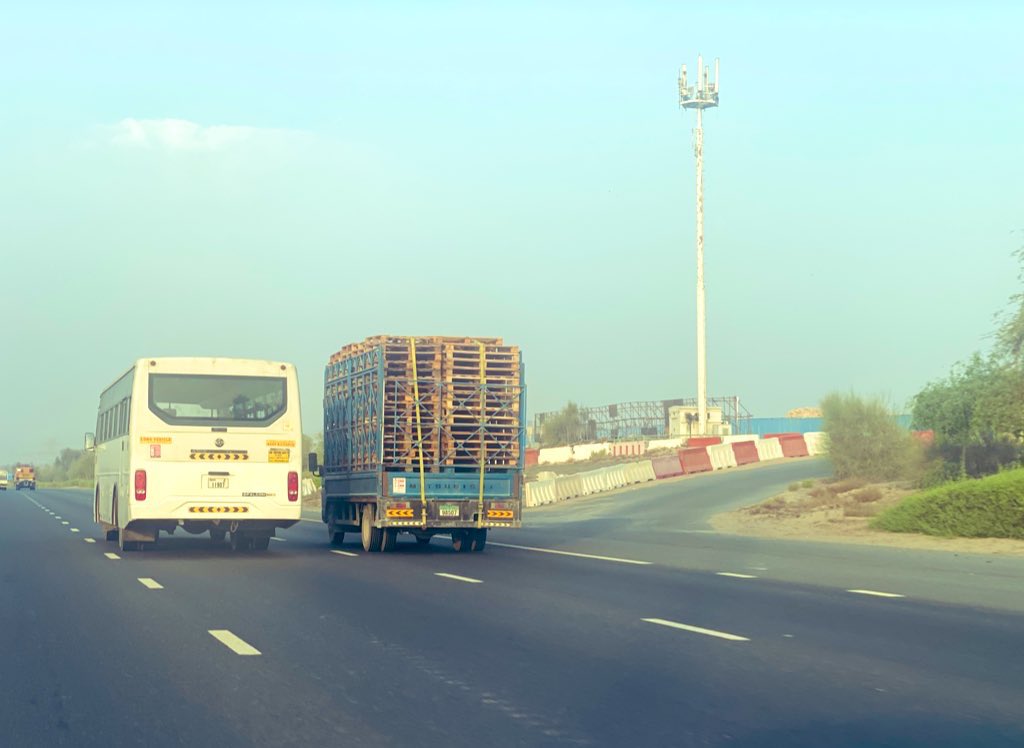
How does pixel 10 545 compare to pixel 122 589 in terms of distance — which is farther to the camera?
pixel 10 545

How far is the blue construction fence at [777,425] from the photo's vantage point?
374 ft

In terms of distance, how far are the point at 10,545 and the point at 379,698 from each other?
68.1 feet

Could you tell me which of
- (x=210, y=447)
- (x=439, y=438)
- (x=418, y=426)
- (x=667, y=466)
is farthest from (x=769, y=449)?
(x=210, y=447)

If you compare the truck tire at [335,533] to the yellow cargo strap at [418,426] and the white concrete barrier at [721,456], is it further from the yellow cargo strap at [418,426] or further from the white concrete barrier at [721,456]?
the white concrete barrier at [721,456]

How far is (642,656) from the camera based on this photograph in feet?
35.2

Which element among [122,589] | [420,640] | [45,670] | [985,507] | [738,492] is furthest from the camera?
[738,492]

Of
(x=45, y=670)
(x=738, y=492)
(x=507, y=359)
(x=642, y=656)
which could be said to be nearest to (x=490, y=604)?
(x=642, y=656)

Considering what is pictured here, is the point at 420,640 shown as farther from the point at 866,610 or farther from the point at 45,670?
the point at 866,610

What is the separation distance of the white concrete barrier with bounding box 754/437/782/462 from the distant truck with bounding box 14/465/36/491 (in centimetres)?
8852

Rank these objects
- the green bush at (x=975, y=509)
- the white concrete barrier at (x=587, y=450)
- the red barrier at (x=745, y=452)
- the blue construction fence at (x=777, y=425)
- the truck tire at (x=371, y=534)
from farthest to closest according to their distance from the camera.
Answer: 1. the blue construction fence at (x=777, y=425)
2. the white concrete barrier at (x=587, y=450)
3. the red barrier at (x=745, y=452)
4. the green bush at (x=975, y=509)
5. the truck tire at (x=371, y=534)

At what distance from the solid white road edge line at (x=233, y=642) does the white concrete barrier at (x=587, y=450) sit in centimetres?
8395

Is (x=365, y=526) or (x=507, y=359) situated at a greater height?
(x=507, y=359)

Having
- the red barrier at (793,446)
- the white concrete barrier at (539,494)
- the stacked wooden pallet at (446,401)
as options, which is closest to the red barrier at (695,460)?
the red barrier at (793,446)

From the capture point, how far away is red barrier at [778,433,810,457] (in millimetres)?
67500
